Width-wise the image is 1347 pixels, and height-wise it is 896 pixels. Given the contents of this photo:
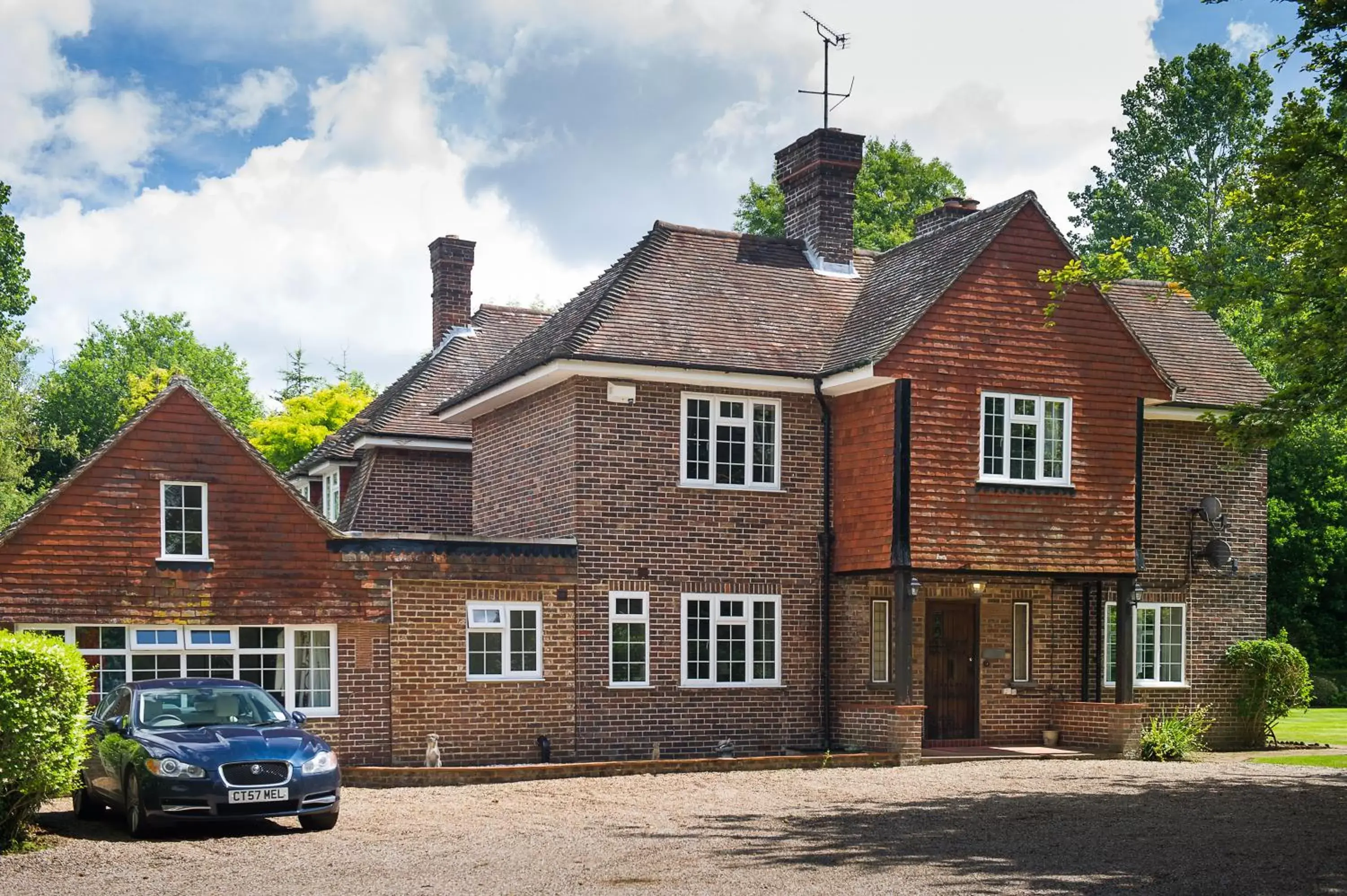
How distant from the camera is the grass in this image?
23.6 meters

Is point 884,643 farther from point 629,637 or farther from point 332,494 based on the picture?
point 332,494

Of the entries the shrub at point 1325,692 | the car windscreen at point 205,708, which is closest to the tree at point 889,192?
the shrub at point 1325,692

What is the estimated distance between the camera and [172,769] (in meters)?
14.8

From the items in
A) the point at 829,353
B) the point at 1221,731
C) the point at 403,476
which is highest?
the point at 829,353

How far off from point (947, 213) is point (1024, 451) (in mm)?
7097

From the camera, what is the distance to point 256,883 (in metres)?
12.3

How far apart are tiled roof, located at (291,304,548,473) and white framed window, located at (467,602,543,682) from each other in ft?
23.2

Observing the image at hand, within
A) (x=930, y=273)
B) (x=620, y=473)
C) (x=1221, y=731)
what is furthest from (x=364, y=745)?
(x=1221, y=731)

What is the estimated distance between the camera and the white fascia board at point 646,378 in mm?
23156

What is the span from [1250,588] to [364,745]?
15325 millimetres

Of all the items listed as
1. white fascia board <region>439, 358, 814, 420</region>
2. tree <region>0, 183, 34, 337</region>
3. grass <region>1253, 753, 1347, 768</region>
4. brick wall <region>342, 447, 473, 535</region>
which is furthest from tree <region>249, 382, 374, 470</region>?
grass <region>1253, 753, 1347, 768</region>

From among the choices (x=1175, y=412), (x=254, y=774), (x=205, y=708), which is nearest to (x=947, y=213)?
(x=1175, y=412)

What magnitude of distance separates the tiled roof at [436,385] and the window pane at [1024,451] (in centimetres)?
1006

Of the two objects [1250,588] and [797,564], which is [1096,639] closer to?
[1250,588]
